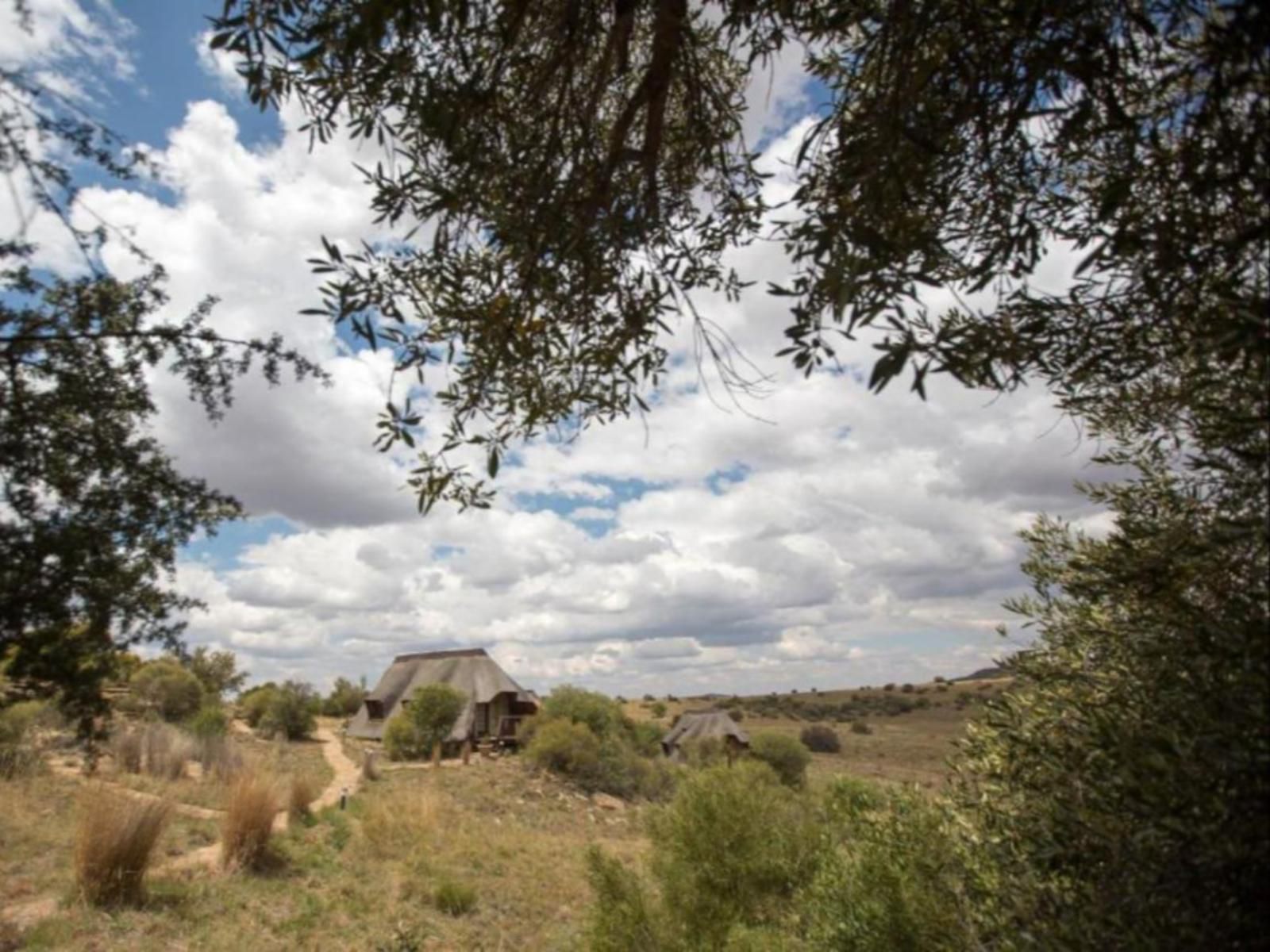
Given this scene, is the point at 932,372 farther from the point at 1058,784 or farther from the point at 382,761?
the point at 382,761

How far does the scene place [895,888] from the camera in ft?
14.1

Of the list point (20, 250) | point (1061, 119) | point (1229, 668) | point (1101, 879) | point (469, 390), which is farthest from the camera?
point (20, 250)

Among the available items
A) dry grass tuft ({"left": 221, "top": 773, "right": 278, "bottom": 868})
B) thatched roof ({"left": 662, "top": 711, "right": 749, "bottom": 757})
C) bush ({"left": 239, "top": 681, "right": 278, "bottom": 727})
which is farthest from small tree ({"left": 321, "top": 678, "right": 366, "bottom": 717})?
dry grass tuft ({"left": 221, "top": 773, "right": 278, "bottom": 868})

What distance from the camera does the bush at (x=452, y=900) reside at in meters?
13.8

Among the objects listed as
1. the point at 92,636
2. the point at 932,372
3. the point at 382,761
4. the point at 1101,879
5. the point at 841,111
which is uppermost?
the point at 841,111

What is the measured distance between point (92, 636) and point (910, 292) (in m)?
4.89

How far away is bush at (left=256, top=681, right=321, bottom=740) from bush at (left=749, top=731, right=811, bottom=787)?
21.9m

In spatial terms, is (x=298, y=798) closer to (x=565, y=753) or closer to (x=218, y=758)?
(x=218, y=758)

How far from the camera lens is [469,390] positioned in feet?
12.2

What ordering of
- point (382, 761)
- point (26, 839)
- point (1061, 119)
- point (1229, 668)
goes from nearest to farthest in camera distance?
point (1229, 668), point (1061, 119), point (26, 839), point (382, 761)

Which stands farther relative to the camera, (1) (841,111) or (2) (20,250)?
(2) (20,250)

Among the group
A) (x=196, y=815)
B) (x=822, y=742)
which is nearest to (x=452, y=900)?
(x=196, y=815)

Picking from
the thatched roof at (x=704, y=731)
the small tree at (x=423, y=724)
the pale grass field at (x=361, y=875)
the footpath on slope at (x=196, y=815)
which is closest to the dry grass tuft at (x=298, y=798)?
the footpath on slope at (x=196, y=815)

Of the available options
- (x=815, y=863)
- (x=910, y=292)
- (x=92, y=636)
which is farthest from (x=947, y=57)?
(x=815, y=863)
